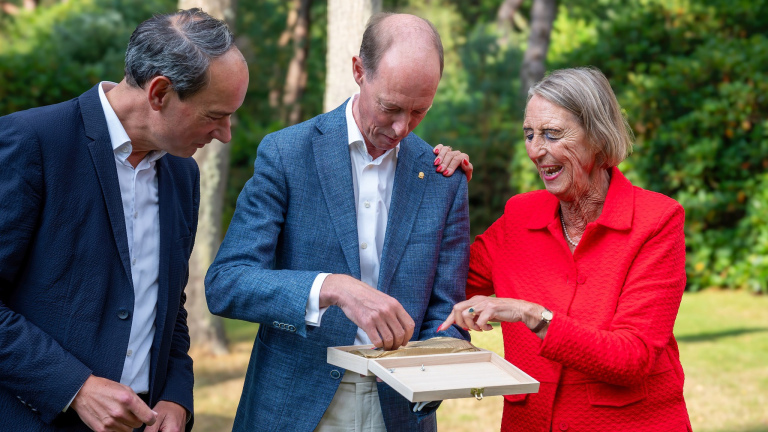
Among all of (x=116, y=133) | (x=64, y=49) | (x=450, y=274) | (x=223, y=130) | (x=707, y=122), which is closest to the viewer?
(x=116, y=133)

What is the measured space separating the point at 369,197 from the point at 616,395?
1122 millimetres

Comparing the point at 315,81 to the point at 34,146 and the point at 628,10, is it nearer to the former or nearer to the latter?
the point at 628,10

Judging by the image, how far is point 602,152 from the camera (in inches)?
113

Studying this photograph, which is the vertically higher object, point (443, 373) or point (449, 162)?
point (449, 162)

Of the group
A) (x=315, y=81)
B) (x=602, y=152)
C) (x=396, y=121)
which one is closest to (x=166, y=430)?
(x=396, y=121)

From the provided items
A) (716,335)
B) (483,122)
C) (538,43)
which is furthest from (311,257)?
(483,122)

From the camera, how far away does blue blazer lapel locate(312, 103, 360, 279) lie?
2.58 meters

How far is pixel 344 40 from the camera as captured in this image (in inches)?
213

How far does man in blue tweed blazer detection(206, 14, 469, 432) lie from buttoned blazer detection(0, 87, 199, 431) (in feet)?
1.17

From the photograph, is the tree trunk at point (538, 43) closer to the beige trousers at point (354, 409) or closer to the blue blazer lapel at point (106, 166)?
the beige trousers at point (354, 409)

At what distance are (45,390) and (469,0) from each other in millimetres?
26148

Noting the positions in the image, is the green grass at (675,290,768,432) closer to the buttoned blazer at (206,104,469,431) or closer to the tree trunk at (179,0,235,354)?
the buttoned blazer at (206,104,469,431)

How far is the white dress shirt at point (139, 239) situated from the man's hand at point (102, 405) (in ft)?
0.66

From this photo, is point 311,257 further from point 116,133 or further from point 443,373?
point 116,133
